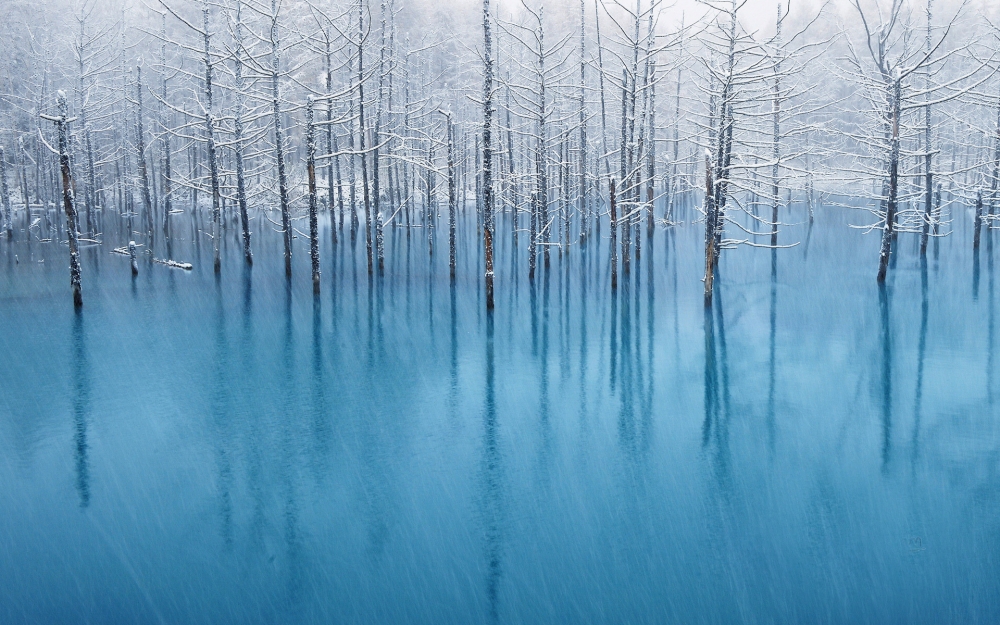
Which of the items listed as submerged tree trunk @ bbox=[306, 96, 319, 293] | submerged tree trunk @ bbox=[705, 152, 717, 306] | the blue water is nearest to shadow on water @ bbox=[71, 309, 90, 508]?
the blue water

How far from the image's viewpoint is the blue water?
7.34 m

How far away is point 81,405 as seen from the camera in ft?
42.7

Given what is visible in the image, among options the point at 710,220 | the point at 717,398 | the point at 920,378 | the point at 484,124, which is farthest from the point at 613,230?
the point at 920,378

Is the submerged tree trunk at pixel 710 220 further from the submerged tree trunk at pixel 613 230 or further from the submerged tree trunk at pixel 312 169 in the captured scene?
the submerged tree trunk at pixel 312 169

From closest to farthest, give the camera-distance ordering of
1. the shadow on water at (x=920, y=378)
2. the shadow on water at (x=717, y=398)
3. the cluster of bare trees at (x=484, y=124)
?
the shadow on water at (x=717, y=398), the shadow on water at (x=920, y=378), the cluster of bare trees at (x=484, y=124)

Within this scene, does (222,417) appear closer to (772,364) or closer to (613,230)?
(772,364)

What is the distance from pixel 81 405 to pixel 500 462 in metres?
7.74

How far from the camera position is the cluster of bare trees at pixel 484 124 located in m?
22.1

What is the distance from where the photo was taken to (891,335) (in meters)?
17.9

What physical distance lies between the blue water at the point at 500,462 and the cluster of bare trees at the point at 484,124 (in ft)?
11.7

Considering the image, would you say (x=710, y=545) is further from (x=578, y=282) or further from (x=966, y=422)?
(x=578, y=282)

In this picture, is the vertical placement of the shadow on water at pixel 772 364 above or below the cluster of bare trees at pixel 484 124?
below

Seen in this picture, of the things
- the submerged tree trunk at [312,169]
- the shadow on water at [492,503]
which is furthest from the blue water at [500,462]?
the submerged tree trunk at [312,169]

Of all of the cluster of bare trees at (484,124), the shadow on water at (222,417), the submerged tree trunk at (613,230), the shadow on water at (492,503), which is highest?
the cluster of bare trees at (484,124)
